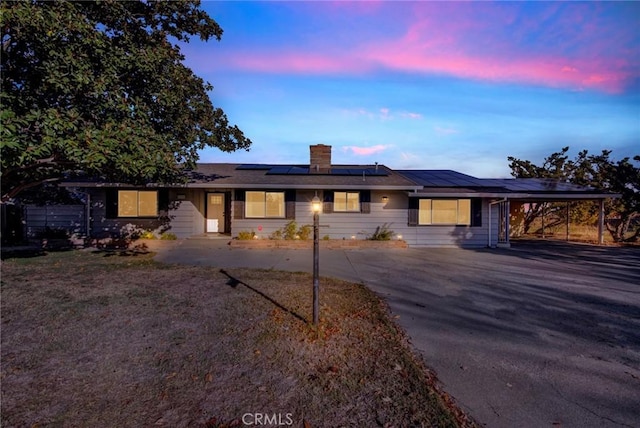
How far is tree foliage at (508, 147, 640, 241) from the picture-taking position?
16.2m

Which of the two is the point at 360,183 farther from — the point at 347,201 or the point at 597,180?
the point at 597,180

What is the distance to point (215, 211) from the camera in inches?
601

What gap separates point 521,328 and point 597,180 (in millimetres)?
19502

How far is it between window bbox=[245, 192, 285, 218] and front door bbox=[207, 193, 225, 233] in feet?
7.49

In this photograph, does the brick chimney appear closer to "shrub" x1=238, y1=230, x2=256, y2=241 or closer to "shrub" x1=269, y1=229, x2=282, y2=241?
"shrub" x1=269, y1=229, x2=282, y2=241

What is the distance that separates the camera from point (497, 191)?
13492mm

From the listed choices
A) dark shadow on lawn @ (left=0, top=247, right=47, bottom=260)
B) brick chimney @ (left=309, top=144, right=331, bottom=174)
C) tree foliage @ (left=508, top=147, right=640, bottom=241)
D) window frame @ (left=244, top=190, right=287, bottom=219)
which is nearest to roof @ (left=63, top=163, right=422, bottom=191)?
brick chimney @ (left=309, top=144, right=331, bottom=174)

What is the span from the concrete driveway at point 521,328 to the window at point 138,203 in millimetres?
4903

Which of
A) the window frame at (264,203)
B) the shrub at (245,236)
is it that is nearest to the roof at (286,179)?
the window frame at (264,203)

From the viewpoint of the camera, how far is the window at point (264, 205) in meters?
13.7

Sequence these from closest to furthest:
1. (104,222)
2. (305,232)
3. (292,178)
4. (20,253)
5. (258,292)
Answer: (258,292) < (20,253) < (104,222) < (305,232) < (292,178)

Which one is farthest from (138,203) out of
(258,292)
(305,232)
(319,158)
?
(258,292)

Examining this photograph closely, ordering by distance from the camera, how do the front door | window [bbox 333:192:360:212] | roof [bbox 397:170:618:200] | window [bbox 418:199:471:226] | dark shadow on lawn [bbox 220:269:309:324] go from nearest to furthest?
dark shadow on lawn [bbox 220:269:309:324]
roof [bbox 397:170:618:200]
window [bbox 333:192:360:212]
window [bbox 418:199:471:226]
the front door

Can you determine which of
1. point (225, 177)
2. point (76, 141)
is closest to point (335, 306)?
point (76, 141)
